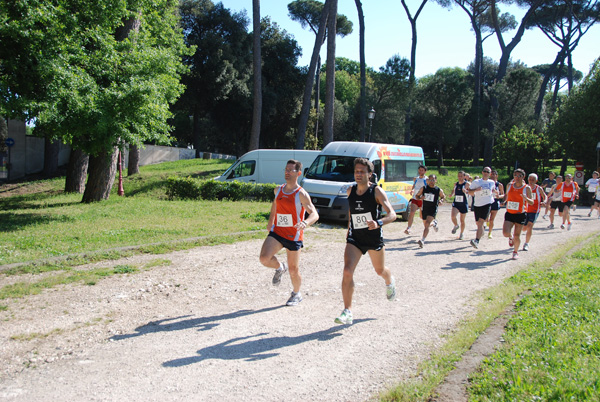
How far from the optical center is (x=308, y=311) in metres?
6.17

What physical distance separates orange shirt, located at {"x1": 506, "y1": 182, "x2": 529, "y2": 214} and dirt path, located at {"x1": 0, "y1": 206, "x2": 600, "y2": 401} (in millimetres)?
2126

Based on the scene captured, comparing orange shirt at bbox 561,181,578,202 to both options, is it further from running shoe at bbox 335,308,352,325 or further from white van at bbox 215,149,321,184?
running shoe at bbox 335,308,352,325

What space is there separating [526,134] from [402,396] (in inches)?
1355

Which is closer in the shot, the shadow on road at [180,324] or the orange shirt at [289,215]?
the shadow on road at [180,324]

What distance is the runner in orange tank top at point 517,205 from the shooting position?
34.4ft

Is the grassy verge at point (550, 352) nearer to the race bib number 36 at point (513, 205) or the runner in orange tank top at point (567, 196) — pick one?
the race bib number 36 at point (513, 205)

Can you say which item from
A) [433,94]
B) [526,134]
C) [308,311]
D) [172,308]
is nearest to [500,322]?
[308,311]

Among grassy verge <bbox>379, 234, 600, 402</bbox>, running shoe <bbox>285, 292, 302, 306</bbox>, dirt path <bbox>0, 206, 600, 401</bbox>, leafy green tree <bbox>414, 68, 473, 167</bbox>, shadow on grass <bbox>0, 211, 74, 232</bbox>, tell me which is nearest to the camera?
grassy verge <bbox>379, 234, 600, 402</bbox>

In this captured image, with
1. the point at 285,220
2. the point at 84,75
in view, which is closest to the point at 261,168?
the point at 84,75

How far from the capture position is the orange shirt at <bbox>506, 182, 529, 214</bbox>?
10531mm

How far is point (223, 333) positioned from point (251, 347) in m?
0.56

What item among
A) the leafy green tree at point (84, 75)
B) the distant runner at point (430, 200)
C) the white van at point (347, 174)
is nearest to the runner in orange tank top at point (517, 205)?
the distant runner at point (430, 200)

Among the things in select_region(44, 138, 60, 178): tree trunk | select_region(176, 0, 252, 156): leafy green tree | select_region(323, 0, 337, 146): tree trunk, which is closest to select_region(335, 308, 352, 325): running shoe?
select_region(323, 0, 337, 146): tree trunk

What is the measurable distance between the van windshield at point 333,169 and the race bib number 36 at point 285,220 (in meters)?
8.45
